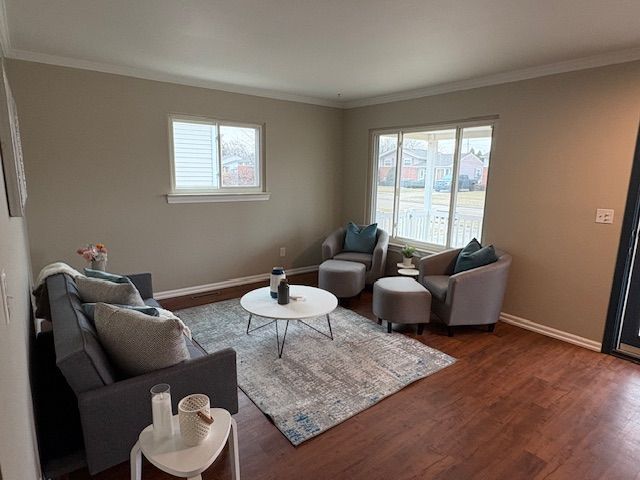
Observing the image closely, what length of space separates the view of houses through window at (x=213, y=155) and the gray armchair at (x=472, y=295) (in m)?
2.72

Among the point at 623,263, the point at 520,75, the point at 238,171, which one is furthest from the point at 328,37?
the point at 623,263

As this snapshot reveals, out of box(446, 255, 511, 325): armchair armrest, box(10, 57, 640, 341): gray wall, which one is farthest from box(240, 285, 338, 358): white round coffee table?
box(10, 57, 640, 341): gray wall

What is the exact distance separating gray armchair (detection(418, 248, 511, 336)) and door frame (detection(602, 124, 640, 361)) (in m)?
0.83

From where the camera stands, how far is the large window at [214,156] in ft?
14.0

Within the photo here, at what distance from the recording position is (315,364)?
2922 mm

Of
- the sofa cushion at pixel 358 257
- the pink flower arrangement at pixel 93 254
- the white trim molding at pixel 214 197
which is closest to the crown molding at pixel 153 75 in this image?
the white trim molding at pixel 214 197

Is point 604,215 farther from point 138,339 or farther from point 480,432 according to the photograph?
point 138,339

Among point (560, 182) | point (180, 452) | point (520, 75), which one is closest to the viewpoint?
point (180, 452)

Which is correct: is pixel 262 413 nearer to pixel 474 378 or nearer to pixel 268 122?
pixel 474 378

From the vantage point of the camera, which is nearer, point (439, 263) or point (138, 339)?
point (138, 339)

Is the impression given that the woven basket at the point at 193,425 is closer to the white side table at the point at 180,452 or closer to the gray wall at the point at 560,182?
the white side table at the point at 180,452

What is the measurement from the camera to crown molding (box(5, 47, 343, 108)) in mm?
3283

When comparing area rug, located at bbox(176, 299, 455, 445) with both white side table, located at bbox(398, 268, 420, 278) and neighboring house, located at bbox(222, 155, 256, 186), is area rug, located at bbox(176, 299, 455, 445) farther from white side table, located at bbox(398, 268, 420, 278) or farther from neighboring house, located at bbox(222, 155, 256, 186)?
neighboring house, located at bbox(222, 155, 256, 186)

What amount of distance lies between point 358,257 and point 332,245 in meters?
0.42
